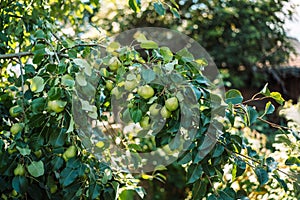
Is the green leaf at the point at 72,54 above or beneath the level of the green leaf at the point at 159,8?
beneath

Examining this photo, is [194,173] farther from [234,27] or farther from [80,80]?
[234,27]

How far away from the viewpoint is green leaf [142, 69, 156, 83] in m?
1.08

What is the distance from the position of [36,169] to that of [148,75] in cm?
40

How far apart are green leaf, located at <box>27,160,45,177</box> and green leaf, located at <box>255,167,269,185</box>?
0.57 m

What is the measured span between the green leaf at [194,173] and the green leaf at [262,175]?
0.15 meters

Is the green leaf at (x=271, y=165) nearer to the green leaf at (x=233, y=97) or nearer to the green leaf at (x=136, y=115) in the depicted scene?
the green leaf at (x=233, y=97)

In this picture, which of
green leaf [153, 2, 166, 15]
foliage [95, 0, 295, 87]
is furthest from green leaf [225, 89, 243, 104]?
foliage [95, 0, 295, 87]

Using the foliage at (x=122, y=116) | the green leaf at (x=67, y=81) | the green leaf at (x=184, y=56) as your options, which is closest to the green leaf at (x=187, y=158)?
the foliage at (x=122, y=116)

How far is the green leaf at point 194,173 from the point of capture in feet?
3.86

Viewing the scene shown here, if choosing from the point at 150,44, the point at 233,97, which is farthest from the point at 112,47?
the point at 233,97

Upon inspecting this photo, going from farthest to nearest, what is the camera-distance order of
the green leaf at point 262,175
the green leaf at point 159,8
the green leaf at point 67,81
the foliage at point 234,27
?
the foliage at point 234,27 → the green leaf at point 159,8 → the green leaf at point 262,175 → the green leaf at point 67,81

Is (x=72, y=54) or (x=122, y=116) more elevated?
(x=72, y=54)

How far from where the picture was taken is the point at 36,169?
1.20 m

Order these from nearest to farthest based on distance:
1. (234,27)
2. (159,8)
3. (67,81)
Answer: (67,81)
(159,8)
(234,27)
